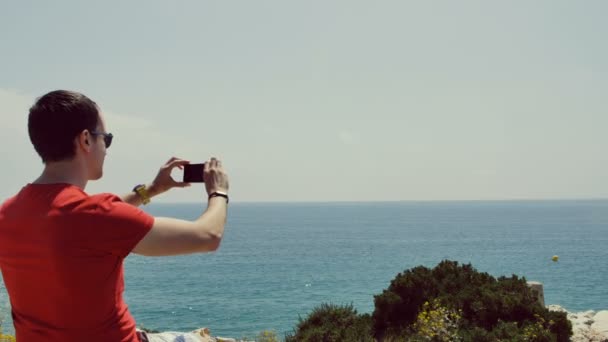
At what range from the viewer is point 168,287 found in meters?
65.1

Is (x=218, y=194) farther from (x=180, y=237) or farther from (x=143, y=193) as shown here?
(x=143, y=193)

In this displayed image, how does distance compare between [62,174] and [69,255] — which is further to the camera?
[62,174]

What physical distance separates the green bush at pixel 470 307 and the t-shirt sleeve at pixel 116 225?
42.1ft

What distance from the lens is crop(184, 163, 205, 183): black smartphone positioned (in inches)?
111

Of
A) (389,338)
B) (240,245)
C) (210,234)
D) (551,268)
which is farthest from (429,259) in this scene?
(210,234)

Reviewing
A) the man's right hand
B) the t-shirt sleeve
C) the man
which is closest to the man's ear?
the man

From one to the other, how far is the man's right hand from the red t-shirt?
456 mm

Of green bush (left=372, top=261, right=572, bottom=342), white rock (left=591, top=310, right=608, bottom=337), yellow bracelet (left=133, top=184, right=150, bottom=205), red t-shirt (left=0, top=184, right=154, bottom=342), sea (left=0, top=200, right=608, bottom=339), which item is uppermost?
yellow bracelet (left=133, top=184, right=150, bottom=205)

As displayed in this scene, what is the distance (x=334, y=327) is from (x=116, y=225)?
1392 cm

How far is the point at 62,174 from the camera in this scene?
2.14 m

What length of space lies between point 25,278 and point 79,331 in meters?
0.28

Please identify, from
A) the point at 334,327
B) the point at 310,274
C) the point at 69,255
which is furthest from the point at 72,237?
the point at 310,274

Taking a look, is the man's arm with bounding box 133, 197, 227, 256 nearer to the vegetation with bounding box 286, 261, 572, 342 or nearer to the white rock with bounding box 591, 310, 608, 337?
the vegetation with bounding box 286, 261, 572, 342

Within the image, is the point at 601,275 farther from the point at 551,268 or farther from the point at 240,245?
the point at 240,245
